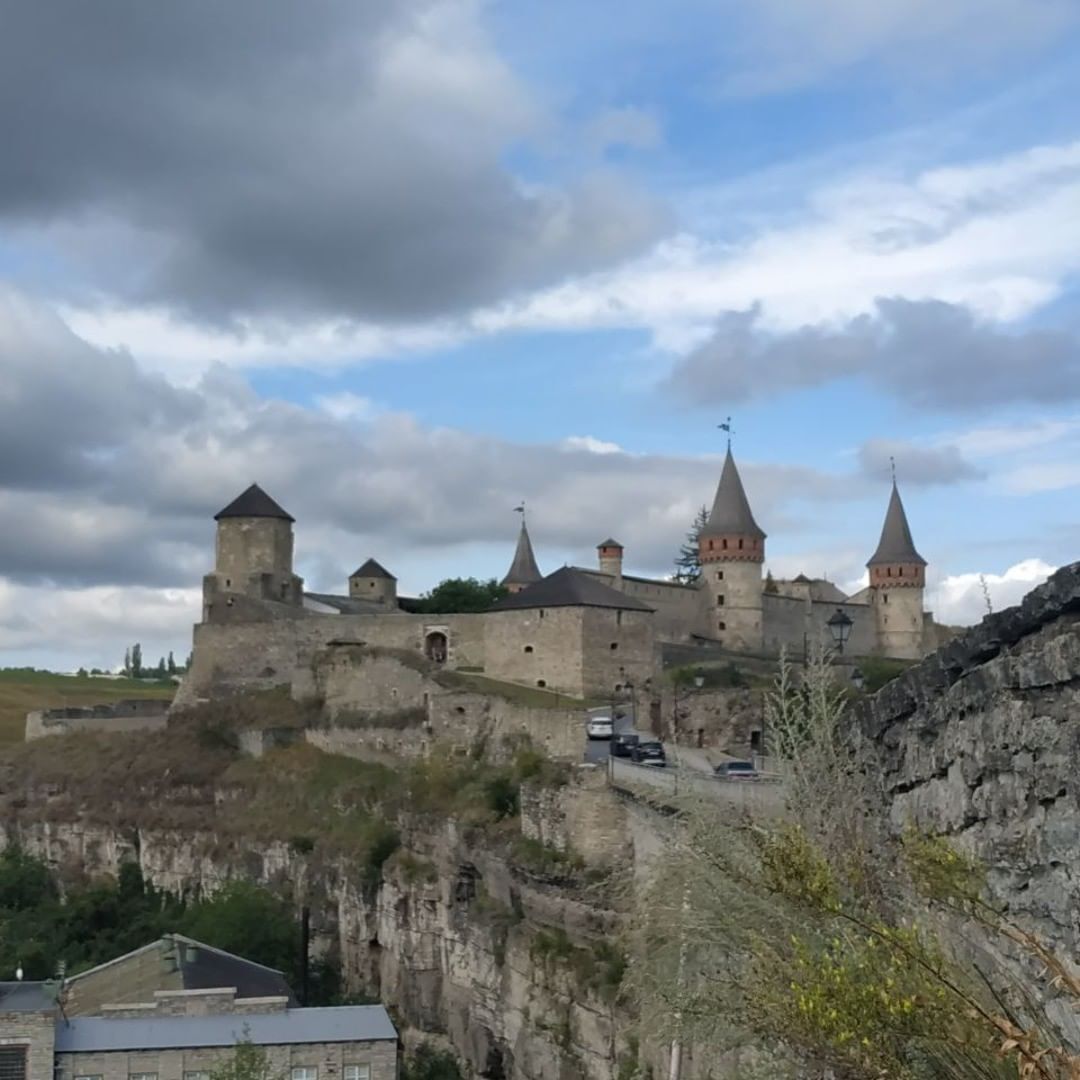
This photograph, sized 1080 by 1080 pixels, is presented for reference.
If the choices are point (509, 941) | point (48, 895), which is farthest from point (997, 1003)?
point (48, 895)

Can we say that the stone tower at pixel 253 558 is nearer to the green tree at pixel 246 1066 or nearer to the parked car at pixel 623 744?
the parked car at pixel 623 744

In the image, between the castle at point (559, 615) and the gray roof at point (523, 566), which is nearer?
the castle at point (559, 615)

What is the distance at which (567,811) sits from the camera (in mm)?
39250

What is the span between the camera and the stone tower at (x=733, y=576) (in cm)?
7225

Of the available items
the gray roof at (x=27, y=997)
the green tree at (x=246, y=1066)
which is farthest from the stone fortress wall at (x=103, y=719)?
the green tree at (x=246, y=1066)

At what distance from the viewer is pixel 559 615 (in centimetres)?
5606

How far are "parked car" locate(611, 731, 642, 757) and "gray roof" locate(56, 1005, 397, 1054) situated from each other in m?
9.22

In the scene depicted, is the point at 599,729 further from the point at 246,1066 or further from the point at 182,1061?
the point at 246,1066

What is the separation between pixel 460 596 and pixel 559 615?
65.7ft

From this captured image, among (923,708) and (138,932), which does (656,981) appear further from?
(138,932)

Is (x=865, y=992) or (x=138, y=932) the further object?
(x=138, y=932)

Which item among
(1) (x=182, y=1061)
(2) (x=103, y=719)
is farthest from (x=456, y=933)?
(2) (x=103, y=719)

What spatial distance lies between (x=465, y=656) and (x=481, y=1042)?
62.7ft

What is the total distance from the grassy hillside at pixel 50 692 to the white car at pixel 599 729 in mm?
53373
